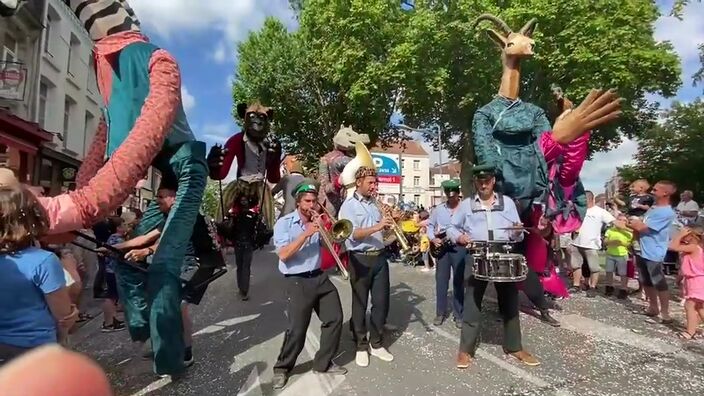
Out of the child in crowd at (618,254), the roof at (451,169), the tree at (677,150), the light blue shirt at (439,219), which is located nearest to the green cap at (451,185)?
the light blue shirt at (439,219)

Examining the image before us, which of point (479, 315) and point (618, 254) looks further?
point (618, 254)

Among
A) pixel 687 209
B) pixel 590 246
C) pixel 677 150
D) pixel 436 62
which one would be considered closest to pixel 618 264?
pixel 590 246

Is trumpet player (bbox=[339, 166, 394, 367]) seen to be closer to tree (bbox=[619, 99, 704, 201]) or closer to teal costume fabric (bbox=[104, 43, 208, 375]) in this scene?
teal costume fabric (bbox=[104, 43, 208, 375])

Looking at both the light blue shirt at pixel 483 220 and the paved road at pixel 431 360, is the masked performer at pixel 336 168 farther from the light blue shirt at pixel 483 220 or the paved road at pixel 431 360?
the light blue shirt at pixel 483 220

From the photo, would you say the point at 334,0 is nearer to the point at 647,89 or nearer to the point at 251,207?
the point at 647,89

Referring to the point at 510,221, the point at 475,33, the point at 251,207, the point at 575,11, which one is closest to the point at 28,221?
the point at 510,221

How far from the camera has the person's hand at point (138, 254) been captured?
3.22 meters

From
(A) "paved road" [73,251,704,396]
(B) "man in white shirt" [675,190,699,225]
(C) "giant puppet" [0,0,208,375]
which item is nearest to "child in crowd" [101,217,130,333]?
(A) "paved road" [73,251,704,396]

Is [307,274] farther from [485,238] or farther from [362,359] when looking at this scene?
[485,238]

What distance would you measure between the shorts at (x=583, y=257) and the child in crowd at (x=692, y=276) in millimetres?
2232

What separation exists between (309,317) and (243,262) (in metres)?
2.92

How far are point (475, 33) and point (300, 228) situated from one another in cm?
1209

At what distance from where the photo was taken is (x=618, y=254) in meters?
7.27

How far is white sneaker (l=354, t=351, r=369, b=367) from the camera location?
3977 millimetres
